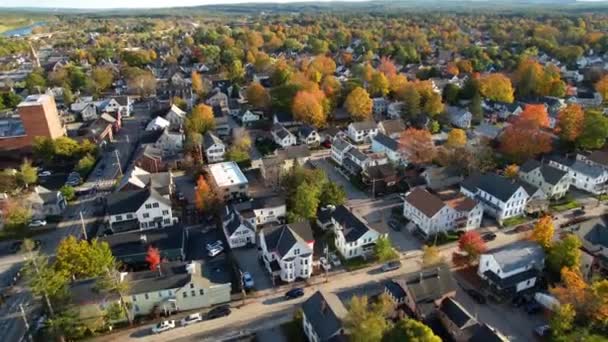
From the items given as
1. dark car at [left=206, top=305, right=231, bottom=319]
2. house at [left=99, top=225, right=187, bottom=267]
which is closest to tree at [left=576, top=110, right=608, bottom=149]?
dark car at [left=206, top=305, right=231, bottom=319]

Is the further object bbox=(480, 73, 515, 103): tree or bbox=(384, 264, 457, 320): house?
bbox=(480, 73, 515, 103): tree

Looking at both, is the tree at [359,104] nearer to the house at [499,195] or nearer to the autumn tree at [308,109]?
the autumn tree at [308,109]

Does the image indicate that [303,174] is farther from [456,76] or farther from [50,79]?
[50,79]

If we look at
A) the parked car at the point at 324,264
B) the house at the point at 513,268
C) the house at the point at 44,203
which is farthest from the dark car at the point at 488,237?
the house at the point at 44,203

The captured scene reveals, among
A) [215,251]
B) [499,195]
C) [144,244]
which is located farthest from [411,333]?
[144,244]

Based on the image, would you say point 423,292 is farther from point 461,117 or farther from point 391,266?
point 461,117

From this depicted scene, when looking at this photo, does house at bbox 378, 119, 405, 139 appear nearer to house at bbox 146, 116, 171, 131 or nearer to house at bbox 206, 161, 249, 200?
house at bbox 206, 161, 249, 200

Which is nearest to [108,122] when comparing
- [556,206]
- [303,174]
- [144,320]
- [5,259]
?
[5,259]
